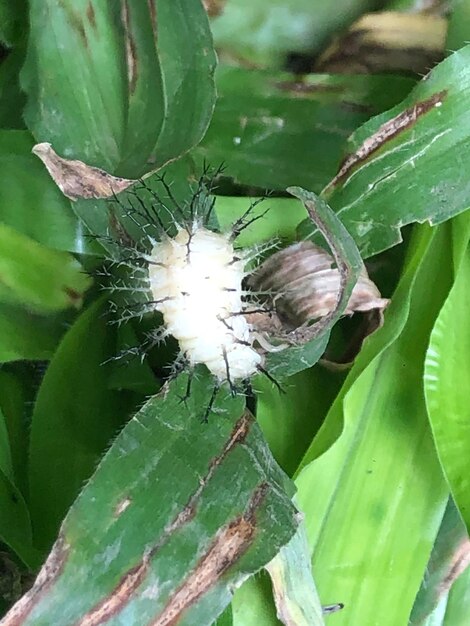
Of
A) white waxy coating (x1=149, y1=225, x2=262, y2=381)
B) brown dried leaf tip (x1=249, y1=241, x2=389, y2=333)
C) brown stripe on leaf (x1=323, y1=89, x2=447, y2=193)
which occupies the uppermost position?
brown stripe on leaf (x1=323, y1=89, x2=447, y2=193)

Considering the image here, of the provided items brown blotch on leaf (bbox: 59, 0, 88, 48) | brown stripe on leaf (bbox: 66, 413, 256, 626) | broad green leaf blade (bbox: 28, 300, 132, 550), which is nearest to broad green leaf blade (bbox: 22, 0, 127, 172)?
brown blotch on leaf (bbox: 59, 0, 88, 48)

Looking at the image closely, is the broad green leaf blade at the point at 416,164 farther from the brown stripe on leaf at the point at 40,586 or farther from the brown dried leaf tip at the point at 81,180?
the brown stripe on leaf at the point at 40,586

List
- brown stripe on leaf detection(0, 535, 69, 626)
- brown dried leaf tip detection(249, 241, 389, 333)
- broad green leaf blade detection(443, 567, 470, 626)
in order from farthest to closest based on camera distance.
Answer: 1. broad green leaf blade detection(443, 567, 470, 626)
2. brown dried leaf tip detection(249, 241, 389, 333)
3. brown stripe on leaf detection(0, 535, 69, 626)

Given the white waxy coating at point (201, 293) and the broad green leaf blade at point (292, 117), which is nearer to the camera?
the white waxy coating at point (201, 293)

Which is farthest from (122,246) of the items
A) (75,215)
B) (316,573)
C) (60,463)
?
(316,573)

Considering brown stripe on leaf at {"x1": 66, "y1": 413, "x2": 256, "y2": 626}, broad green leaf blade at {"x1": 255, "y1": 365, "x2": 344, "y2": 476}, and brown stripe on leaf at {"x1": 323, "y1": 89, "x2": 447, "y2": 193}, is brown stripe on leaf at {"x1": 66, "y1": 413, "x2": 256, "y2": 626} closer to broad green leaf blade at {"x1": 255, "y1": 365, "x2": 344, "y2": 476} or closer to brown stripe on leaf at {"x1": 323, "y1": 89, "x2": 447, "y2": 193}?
broad green leaf blade at {"x1": 255, "y1": 365, "x2": 344, "y2": 476}

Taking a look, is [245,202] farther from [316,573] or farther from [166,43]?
[316,573]

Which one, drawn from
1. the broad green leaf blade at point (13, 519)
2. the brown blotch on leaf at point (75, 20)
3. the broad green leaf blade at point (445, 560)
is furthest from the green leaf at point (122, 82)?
the broad green leaf blade at point (445, 560)
